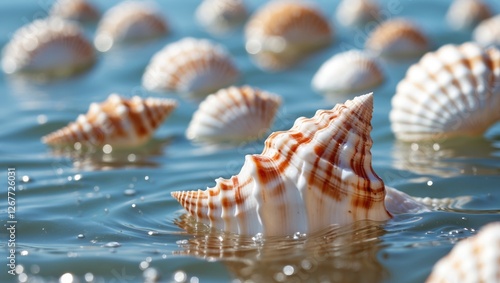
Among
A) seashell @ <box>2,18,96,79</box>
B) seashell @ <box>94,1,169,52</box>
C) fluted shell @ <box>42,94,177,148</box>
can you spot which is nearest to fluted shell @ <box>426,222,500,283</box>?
fluted shell @ <box>42,94,177,148</box>

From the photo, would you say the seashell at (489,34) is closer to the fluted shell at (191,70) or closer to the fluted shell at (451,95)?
the fluted shell at (191,70)

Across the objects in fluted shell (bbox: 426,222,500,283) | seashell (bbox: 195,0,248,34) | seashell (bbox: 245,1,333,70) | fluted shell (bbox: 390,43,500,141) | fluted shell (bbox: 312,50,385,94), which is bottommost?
fluted shell (bbox: 426,222,500,283)

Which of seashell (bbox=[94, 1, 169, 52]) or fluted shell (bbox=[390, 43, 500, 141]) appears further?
seashell (bbox=[94, 1, 169, 52])

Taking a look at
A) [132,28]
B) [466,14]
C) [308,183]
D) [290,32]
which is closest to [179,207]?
[308,183]

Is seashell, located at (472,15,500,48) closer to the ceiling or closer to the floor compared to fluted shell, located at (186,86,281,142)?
closer to the ceiling

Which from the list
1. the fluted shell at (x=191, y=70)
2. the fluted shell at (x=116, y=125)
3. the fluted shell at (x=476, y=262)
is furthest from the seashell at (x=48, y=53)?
the fluted shell at (x=476, y=262)

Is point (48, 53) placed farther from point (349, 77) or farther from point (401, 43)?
point (401, 43)

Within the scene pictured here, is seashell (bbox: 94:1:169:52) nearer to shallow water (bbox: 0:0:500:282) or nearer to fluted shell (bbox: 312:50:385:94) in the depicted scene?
shallow water (bbox: 0:0:500:282)
